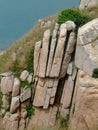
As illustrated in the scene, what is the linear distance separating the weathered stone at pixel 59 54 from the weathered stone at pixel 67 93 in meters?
1.15

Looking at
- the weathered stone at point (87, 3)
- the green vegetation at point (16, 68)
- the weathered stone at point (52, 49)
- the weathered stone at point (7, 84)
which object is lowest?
the weathered stone at point (7, 84)

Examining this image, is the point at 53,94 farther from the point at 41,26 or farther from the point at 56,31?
the point at 41,26

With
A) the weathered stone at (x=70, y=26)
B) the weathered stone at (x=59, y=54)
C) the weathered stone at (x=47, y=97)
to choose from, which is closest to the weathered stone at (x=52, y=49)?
the weathered stone at (x=59, y=54)

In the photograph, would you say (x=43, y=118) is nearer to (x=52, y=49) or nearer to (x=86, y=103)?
(x=52, y=49)

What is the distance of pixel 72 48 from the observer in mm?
43406

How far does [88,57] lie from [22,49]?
9828 millimetres

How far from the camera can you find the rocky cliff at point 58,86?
132ft

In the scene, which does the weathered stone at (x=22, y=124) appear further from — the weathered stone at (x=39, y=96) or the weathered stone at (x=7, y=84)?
the weathered stone at (x=7, y=84)

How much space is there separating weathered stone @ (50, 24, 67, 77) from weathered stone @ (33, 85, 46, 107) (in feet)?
5.49

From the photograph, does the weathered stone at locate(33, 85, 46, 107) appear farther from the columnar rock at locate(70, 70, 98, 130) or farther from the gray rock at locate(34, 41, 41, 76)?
the columnar rock at locate(70, 70, 98, 130)

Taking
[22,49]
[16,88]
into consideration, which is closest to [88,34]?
[16,88]

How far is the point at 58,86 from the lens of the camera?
4516cm

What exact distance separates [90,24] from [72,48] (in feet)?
9.42

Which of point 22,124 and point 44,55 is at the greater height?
point 44,55
